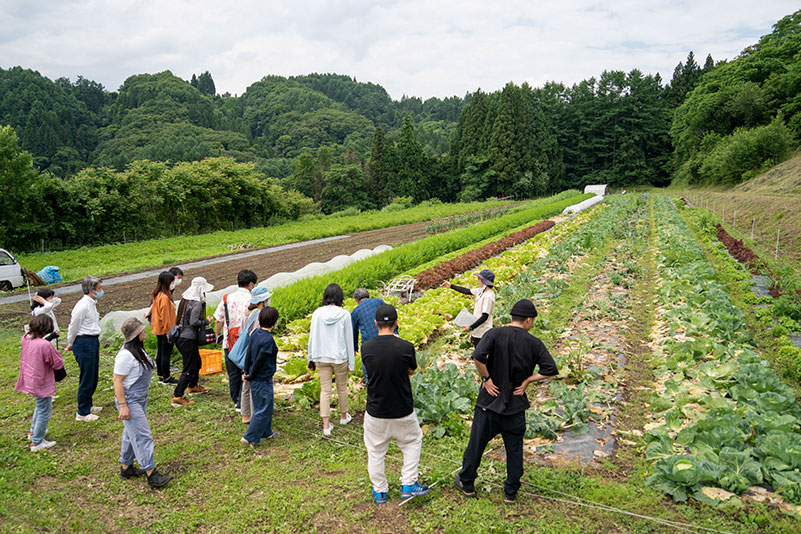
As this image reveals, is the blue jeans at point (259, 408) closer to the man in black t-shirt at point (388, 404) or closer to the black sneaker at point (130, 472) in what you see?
the black sneaker at point (130, 472)

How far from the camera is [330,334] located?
5625mm

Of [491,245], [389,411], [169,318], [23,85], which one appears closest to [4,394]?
[169,318]

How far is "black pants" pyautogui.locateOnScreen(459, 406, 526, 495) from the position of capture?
4117 mm

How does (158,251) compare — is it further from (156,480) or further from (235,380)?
(156,480)

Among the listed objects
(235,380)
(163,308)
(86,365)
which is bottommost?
(235,380)

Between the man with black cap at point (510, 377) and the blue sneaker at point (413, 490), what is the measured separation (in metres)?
0.62

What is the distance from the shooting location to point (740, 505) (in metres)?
4.02

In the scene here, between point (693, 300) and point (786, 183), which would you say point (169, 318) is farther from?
point (786, 183)

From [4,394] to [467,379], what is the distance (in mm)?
7112

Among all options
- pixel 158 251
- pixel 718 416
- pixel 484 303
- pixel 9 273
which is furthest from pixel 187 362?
pixel 158 251

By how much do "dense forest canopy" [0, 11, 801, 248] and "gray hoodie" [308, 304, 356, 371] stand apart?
24.1 meters

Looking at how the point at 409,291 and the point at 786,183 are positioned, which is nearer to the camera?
the point at 409,291

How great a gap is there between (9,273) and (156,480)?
15.5 meters

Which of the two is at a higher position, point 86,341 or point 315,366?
point 86,341
